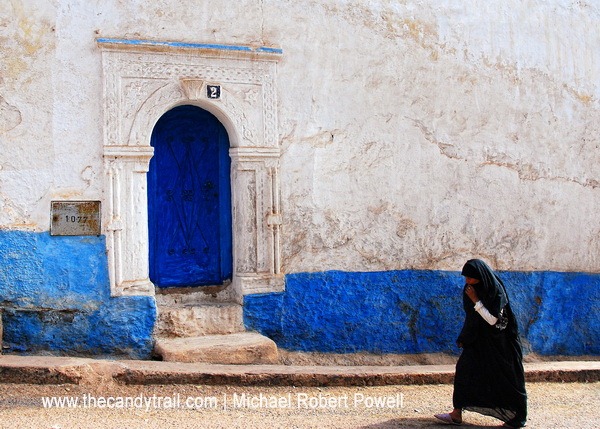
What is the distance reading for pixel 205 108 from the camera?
6379mm

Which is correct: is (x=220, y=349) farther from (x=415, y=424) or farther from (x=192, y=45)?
(x=192, y=45)

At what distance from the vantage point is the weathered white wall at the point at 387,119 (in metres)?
5.73

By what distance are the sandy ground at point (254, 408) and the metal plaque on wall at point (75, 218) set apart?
4.38 feet

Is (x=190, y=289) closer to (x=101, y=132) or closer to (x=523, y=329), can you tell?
(x=101, y=132)

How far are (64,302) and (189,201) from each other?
1.38m

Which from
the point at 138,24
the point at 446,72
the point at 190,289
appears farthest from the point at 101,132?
the point at 446,72

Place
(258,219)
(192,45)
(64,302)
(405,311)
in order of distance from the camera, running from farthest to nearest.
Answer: (405,311) < (258,219) < (192,45) < (64,302)

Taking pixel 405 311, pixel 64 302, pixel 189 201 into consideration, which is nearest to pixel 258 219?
pixel 189 201

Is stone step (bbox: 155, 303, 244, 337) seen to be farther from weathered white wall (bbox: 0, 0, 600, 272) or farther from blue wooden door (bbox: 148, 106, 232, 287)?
weathered white wall (bbox: 0, 0, 600, 272)

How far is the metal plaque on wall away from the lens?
5.75 metres

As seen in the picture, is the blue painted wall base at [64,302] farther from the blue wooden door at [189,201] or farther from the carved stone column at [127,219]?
the blue wooden door at [189,201]

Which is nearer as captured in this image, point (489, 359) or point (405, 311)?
point (489, 359)

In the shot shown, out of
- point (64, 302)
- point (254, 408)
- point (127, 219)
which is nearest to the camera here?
point (254, 408)

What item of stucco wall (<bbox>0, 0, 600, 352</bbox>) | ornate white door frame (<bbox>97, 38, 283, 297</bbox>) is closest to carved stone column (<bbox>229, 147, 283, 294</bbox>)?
ornate white door frame (<bbox>97, 38, 283, 297</bbox>)
